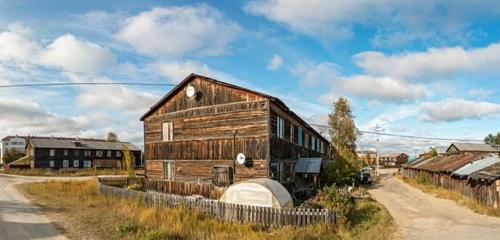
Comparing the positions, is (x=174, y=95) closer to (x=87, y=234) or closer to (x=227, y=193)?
(x=227, y=193)

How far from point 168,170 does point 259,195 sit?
560 inches

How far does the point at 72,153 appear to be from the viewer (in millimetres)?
75062

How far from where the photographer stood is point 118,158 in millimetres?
81500

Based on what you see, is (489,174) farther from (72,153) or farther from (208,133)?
(72,153)

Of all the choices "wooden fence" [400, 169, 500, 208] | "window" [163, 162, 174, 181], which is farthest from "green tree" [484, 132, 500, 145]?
"window" [163, 162, 174, 181]

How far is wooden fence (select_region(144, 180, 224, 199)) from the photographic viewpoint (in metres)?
28.0

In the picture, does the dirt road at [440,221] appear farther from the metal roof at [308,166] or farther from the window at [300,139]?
the window at [300,139]

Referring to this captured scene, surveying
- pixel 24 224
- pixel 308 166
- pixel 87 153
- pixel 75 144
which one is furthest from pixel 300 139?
pixel 75 144

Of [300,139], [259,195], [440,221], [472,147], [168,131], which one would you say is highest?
[168,131]

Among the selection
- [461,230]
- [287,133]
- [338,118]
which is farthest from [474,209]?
[338,118]

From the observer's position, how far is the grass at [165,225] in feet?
47.9

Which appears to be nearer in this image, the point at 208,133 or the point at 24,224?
the point at 24,224

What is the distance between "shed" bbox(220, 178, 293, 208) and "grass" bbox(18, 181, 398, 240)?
1.86 meters

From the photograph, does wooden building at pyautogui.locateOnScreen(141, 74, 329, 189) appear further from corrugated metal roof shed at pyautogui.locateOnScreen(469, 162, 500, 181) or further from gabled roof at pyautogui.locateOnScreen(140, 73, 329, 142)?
corrugated metal roof shed at pyautogui.locateOnScreen(469, 162, 500, 181)
